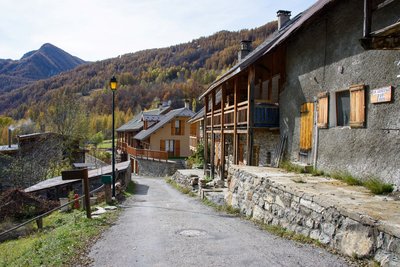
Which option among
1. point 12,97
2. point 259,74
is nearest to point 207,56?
point 12,97

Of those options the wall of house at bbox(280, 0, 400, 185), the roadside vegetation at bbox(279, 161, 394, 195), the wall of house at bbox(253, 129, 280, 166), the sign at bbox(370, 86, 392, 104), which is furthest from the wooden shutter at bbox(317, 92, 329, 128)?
the wall of house at bbox(253, 129, 280, 166)

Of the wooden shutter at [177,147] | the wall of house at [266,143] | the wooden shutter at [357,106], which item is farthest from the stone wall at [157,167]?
the wooden shutter at [357,106]

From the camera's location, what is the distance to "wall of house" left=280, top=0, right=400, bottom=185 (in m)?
7.92

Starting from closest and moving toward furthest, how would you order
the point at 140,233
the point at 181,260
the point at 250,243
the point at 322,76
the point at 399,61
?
the point at 181,260, the point at 250,243, the point at 399,61, the point at 140,233, the point at 322,76

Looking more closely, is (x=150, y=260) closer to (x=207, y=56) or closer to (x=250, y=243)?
(x=250, y=243)

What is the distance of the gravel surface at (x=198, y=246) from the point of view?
5.76 metres

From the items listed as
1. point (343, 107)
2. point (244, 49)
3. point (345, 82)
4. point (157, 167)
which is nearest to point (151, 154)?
point (157, 167)

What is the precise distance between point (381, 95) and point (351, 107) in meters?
1.17

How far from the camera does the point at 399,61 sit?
767 cm

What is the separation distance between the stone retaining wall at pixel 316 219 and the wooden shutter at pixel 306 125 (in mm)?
2415

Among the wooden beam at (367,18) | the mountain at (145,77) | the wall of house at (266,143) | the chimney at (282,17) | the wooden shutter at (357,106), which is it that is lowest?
the wall of house at (266,143)

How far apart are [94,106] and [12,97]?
52617 mm

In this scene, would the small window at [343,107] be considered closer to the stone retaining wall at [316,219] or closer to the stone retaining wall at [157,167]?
the stone retaining wall at [316,219]

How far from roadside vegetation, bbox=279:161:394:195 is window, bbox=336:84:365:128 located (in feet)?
4.47
